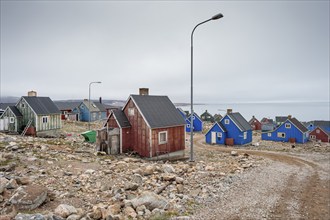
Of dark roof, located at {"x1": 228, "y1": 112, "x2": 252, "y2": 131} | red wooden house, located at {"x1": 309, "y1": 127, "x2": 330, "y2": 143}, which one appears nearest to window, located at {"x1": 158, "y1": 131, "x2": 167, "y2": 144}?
dark roof, located at {"x1": 228, "y1": 112, "x2": 252, "y2": 131}

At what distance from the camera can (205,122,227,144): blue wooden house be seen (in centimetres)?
4075

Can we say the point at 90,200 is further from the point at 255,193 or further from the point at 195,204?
the point at 255,193

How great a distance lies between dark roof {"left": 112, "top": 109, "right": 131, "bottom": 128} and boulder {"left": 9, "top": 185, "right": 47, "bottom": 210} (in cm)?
1550

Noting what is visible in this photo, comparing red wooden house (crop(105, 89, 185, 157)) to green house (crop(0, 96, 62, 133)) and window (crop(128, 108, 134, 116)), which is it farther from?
green house (crop(0, 96, 62, 133))

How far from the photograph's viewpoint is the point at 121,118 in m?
24.8

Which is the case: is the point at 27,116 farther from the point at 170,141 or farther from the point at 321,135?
the point at 321,135

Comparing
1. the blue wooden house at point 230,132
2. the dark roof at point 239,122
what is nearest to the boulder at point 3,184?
the blue wooden house at point 230,132

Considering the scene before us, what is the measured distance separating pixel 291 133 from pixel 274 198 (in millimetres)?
38865

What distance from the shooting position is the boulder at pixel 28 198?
7.96 metres

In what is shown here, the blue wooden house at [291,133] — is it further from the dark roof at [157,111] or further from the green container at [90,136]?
the green container at [90,136]

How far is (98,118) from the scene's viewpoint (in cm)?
6875

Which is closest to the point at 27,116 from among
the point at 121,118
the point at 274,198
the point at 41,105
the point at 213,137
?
the point at 41,105

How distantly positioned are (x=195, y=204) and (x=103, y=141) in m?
15.4

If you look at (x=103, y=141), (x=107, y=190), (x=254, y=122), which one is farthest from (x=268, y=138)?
(x=107, y=190)
